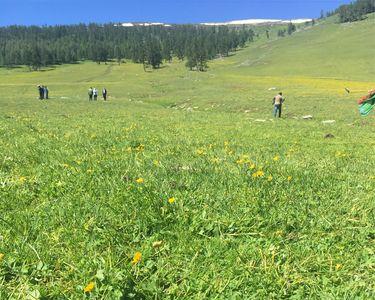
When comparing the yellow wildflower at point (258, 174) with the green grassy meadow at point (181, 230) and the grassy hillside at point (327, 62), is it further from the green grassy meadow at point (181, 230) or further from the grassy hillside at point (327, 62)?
the grassy hillside at point (327, 62)

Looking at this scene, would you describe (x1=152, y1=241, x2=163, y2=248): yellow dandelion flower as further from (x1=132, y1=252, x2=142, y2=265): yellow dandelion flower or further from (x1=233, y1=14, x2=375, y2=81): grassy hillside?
(x1=233, y1=14, x2=375, y2=81): grassy hillside

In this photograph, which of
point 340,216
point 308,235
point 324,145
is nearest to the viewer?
point 308,235

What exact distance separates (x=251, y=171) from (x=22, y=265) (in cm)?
435

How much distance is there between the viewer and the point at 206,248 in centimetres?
468

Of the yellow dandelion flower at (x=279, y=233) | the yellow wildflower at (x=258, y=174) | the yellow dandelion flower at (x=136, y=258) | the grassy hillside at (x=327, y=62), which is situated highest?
the grassy hillside at (x=327, y=62)

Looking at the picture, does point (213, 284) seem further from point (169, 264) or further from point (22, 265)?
point (22, 265)

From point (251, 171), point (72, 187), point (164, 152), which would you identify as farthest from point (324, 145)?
point (72, 187)

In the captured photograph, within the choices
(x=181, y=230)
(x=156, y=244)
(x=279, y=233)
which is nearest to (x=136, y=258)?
(x=156, y=244)

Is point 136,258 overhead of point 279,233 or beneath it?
overhead

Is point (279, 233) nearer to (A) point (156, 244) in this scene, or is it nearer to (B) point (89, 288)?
(A) point (156, 244)

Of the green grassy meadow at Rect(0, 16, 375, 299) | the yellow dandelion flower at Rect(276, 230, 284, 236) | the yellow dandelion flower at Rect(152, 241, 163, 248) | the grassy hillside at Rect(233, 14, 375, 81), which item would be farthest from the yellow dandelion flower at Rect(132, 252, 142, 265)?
the grassy hillside at Rect(233, 14, 375, 81)

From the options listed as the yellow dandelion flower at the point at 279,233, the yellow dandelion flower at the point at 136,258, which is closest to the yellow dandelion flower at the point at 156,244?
the yellow dandelion flower at the point at 136,258

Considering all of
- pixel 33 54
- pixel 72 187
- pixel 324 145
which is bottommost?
pixel 324 145

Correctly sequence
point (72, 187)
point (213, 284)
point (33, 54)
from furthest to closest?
1. point (33, 54)
2. point (72, 187)
3. point (213, 284)
